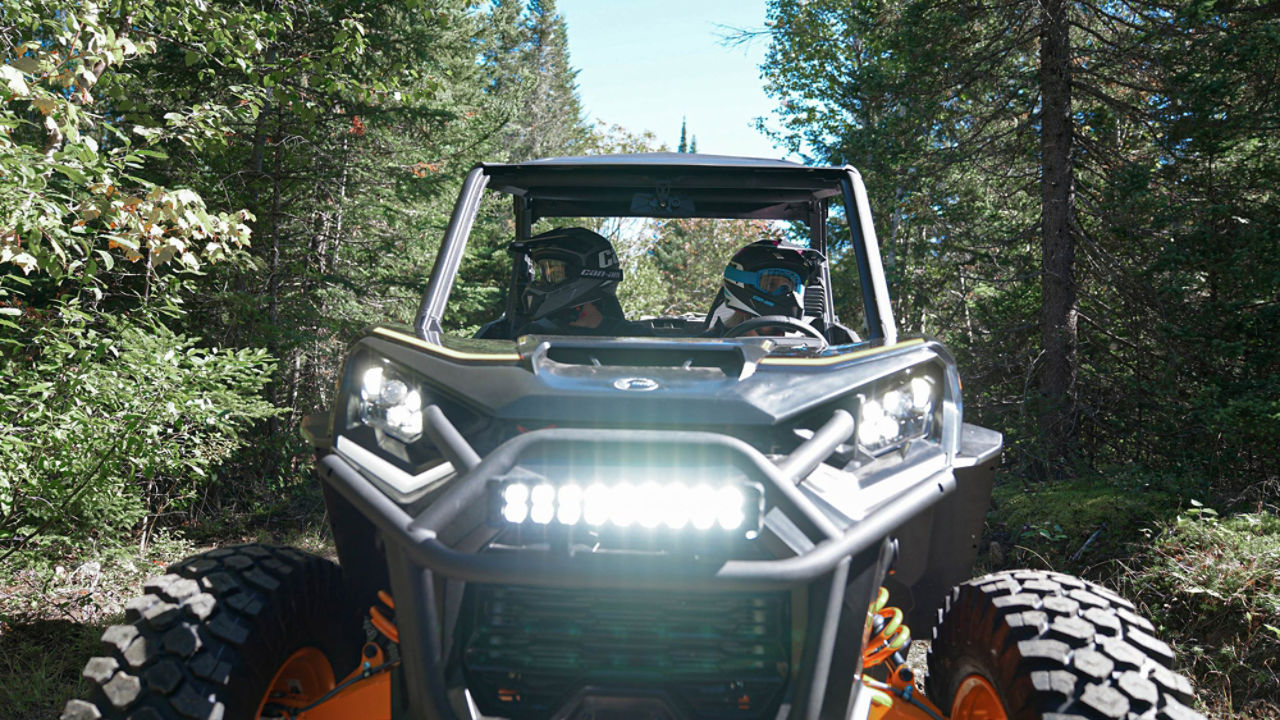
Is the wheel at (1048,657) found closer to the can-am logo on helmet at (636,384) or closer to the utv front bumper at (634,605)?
the utv front bumper at (634,605)

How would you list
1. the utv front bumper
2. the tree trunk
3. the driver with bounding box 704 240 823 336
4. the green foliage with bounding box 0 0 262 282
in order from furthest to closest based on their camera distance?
1. the tree trunk
2. the driver with bounding box 704 240 823 336
3. the green foliage with bounding box 0 0 262 282
4. the utv front bumper

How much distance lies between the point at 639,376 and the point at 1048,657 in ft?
3.71

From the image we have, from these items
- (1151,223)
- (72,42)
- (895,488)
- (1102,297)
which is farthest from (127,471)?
(1102,297)

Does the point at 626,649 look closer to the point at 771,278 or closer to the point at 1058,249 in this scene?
the point at 771,278

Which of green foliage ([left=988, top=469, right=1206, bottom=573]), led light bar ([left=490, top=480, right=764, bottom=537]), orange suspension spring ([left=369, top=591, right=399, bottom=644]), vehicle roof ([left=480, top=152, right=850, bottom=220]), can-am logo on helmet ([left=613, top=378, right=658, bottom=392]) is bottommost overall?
green foliage ([left=988, top=469, right=1206, bottom=573])

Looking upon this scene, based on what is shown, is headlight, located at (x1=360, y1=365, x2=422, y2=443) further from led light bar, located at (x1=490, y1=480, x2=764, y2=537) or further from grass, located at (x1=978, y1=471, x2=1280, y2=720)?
grass, located at (x1=978, y1=471, x2=1280, y2=720)

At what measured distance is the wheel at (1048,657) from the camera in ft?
5.86

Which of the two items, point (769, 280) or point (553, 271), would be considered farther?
point (769, 280)

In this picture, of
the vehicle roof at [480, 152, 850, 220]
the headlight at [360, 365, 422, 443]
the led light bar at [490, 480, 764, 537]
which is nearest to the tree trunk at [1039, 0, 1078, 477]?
the vehicle roof at [480, 152, 850, 220]

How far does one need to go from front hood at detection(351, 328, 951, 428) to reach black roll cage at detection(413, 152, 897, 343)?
0.32 m

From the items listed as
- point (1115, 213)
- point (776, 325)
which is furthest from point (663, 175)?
point (1115, 213)

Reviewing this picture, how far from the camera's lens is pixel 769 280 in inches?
156

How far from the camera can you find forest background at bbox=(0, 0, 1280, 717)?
4395 mm

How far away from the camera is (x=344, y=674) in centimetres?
247
